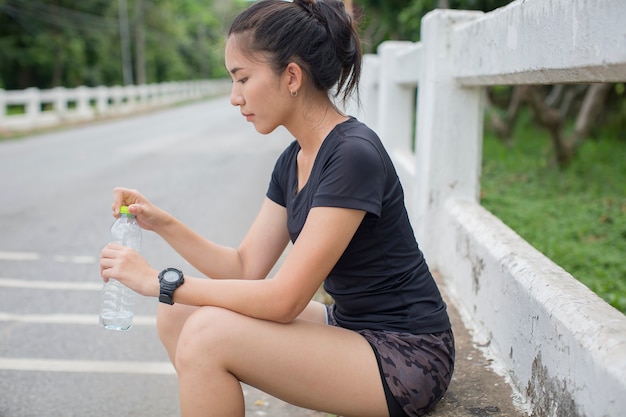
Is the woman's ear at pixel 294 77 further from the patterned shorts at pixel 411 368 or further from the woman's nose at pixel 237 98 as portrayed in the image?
the patterned shorts at pixel 411 368

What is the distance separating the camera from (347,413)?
2.37m

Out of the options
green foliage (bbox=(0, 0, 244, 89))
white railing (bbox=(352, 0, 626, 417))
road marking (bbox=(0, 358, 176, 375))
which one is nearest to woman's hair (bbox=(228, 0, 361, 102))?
white railing (bbox=(352, 0, 626, 417))

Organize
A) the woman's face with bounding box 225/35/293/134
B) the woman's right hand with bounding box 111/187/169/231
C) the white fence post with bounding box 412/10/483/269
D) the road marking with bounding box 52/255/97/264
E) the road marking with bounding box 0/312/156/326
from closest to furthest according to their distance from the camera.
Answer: the woman's face with bounding box 225/35/293/134
the woman's right hand with bounding box 111/187/169/231
the white fence post with bounding box 412/10/483/269
the road marking with bounding box 0/312/156/326
the road marking with bounding box 52/255/97/264

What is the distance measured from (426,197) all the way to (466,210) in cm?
37

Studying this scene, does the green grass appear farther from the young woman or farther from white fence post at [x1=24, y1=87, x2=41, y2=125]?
white fence post at [x1=24, y1=87, x2=41, y2=125]

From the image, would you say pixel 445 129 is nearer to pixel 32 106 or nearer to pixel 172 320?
pixel 172 320

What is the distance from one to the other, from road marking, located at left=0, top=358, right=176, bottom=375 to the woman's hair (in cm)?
194

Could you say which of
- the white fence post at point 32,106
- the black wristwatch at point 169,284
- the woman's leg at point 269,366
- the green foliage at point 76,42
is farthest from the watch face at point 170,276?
the green foliage at point 76,42

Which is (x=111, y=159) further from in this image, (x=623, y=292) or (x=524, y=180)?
(x=623, y=292)

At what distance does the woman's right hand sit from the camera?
2852 mm

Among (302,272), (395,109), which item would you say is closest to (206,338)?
(302,272)

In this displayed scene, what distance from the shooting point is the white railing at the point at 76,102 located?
19222 mm

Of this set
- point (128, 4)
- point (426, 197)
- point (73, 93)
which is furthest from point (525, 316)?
point (128, 4)

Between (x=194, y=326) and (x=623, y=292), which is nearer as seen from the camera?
(x=194, y=326)
